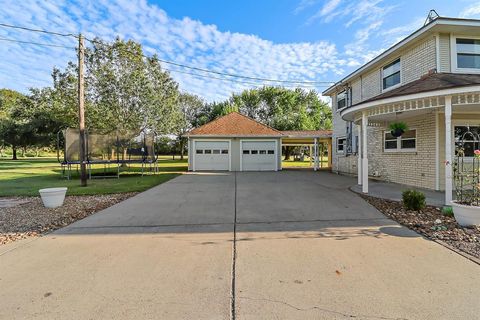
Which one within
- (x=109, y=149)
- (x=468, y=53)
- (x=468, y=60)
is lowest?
(x=109, y=149)

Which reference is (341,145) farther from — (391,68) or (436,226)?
(436,226)

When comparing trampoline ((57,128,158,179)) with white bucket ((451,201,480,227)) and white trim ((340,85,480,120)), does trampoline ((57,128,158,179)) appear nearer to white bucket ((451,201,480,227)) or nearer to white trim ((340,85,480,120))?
white trim ((340,85,480,120))

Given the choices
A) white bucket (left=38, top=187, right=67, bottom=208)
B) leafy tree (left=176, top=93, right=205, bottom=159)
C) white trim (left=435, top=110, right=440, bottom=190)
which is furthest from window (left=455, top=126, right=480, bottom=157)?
leafy tree (left=176, top=93, right=205, bottom=159)

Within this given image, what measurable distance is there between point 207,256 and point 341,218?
3230 mm

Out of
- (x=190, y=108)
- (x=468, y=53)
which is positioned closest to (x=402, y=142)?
(x=468, y=53)

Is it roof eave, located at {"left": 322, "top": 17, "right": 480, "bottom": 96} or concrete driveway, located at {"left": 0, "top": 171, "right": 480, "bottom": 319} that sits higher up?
roof eave, located at {"left": 322, "top": 17, "right": 480, "bottom": 96}

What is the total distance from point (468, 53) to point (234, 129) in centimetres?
1388

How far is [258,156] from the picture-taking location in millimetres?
20141

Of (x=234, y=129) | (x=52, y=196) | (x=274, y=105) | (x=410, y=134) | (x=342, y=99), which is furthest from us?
(x=274, y=105)

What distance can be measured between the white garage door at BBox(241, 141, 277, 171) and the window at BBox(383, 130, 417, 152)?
936 centimetres

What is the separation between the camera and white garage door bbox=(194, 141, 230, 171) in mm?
19781

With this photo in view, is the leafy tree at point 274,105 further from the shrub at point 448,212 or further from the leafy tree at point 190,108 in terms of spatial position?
the shrub at point 448,212

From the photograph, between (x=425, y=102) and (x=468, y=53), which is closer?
(x=425, y=102)

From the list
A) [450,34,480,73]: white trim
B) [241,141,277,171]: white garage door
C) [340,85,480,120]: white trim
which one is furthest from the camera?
[241,141,277,171]: white garage door
